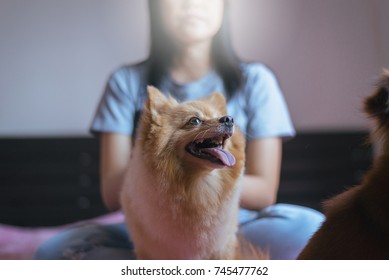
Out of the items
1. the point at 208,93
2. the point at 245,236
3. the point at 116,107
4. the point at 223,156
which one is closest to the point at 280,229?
the point at 245,236

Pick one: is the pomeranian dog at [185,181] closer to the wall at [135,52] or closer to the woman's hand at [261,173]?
the woman's hand at [261,173]

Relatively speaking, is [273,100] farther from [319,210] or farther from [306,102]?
[319,210]

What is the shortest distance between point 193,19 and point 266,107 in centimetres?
27

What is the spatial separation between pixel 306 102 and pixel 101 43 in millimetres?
505

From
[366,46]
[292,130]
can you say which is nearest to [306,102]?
[292,130]

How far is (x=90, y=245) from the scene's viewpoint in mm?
1092

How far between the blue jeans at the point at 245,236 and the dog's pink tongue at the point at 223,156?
15 centimetres

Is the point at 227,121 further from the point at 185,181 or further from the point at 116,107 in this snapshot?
the point at 116,107

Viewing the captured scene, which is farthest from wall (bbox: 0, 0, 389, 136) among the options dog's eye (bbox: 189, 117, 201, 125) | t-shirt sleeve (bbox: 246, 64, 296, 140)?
dog's eye (bbox: 189, 117, 201, 125)

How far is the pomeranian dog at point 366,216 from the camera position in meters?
0.83

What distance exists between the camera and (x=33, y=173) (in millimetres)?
1151

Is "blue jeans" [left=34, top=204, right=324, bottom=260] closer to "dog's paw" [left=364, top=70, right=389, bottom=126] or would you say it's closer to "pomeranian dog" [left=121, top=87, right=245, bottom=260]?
"pomeranian dog" [left=121, top=87, right=245, bottom=260]

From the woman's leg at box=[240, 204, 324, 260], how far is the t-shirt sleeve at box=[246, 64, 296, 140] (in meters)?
0.17

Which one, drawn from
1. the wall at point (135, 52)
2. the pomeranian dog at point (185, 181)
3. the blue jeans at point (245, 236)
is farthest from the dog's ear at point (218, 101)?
the blue jeans at point (245, 236)
